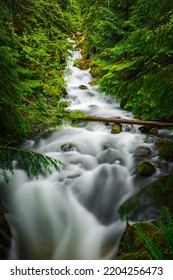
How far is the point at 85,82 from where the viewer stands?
611 inches

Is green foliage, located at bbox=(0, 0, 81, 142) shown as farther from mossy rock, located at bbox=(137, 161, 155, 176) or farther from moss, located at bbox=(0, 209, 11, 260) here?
mossy rock, located at bbox=(137, 161, 155, 176)

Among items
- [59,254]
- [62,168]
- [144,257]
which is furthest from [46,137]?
[144,257]

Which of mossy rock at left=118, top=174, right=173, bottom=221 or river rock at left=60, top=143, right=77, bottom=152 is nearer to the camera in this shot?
mossy rock at left=118, top=174, right=173, bottom=221

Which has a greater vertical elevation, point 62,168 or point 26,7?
point 26,7

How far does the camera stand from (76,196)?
693cm

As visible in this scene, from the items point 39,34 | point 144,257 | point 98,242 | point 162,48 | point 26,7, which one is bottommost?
point 98,242

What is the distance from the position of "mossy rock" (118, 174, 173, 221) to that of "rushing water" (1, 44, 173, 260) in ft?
6.32

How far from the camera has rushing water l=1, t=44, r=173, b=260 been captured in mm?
5504

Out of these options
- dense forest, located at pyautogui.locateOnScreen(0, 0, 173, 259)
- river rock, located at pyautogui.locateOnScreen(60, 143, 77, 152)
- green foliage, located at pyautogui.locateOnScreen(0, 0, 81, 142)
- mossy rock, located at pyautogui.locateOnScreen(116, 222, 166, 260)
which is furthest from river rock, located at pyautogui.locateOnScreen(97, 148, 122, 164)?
mossy rock, located at pyautogui.locateOnScreen(116, 222, 166, 260)

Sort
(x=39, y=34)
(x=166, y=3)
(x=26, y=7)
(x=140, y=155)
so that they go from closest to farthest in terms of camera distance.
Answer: (x=166, y=3) < (x=26, y=7) < (x=39, y=34) < (x=140, y=155)

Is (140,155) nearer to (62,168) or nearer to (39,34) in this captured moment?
(62,168)

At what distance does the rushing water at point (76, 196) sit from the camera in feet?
18.1

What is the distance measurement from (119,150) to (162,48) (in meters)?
5.11

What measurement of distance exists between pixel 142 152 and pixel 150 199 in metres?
4.78
